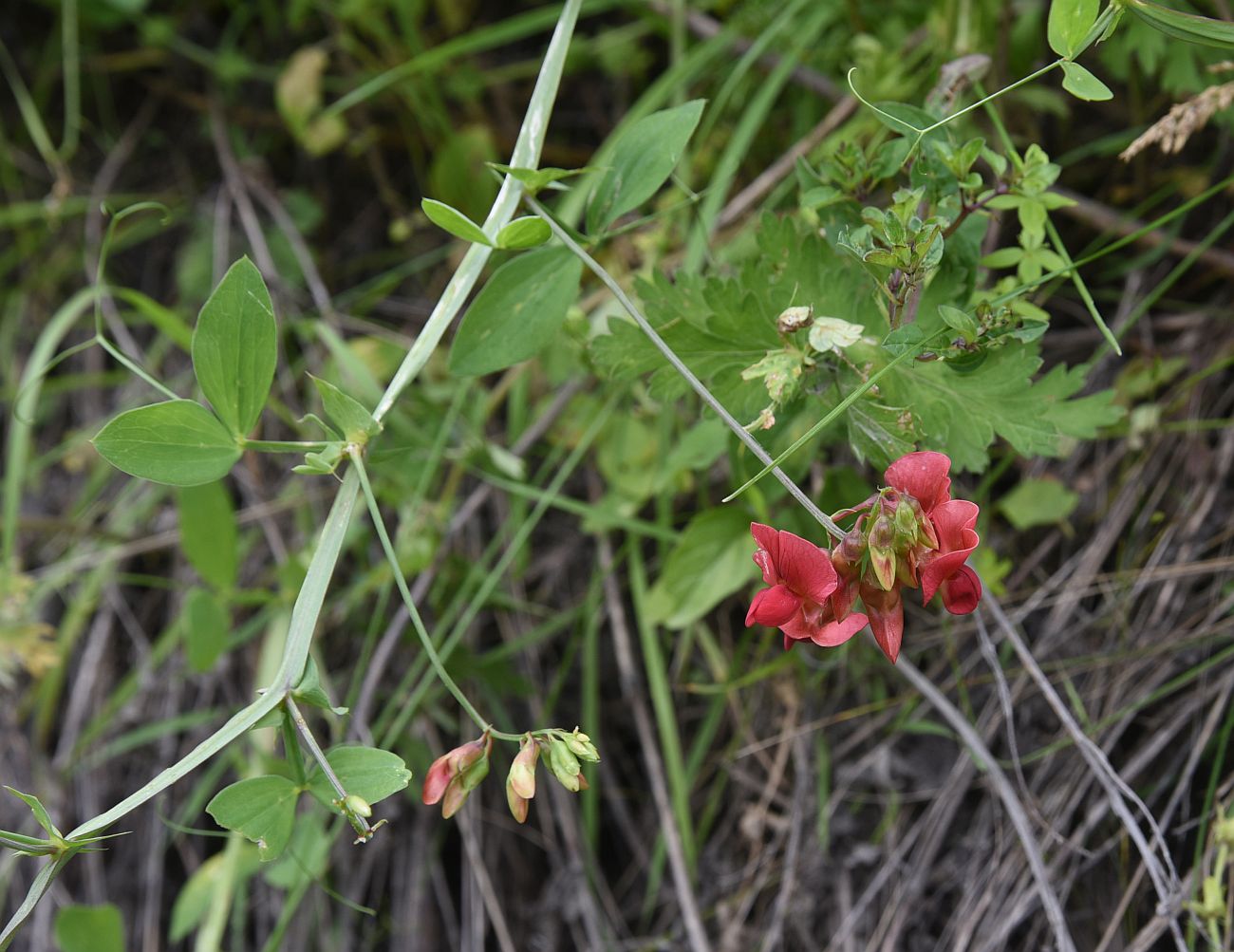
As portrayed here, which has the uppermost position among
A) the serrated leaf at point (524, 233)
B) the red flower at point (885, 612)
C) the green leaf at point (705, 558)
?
the serrated leaf at point (524, 233)

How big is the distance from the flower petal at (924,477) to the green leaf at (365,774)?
455 mm

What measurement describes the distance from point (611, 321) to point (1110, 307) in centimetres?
92

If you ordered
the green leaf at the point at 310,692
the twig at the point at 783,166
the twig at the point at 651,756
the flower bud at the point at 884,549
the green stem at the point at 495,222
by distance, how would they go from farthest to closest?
the twig at the point at 783,166 < the twig at the point at 651,756 < the green stem at the point at 495,222 < the green leaf at the point at 310,692 < the flower bud at the point at 884,549

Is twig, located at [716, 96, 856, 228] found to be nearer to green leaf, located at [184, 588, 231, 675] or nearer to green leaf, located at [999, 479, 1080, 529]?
green leaf, located at [999, 479, 1080, 529]

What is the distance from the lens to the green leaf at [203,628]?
1.42m

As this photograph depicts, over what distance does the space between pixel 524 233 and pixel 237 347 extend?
287 mm

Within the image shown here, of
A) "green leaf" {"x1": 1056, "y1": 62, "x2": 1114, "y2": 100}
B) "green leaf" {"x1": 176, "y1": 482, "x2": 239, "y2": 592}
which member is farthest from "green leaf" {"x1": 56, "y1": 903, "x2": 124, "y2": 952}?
"green leaf" {"x1": 1056, "y1": 62, "x2": 1114, "y2": 100}

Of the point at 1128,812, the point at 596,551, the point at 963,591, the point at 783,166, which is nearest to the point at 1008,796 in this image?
the point at 1128,812

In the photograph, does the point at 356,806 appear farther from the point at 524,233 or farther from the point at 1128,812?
the point at 1128,812

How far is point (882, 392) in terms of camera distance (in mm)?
926

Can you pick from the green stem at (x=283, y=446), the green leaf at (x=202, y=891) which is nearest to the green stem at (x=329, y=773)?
the green stem at (x=283, y=446)

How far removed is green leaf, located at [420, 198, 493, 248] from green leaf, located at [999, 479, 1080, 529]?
813mm

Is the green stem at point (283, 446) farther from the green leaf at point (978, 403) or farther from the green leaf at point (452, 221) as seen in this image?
the green leaf at point (978, 403)

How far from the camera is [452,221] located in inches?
34.2
